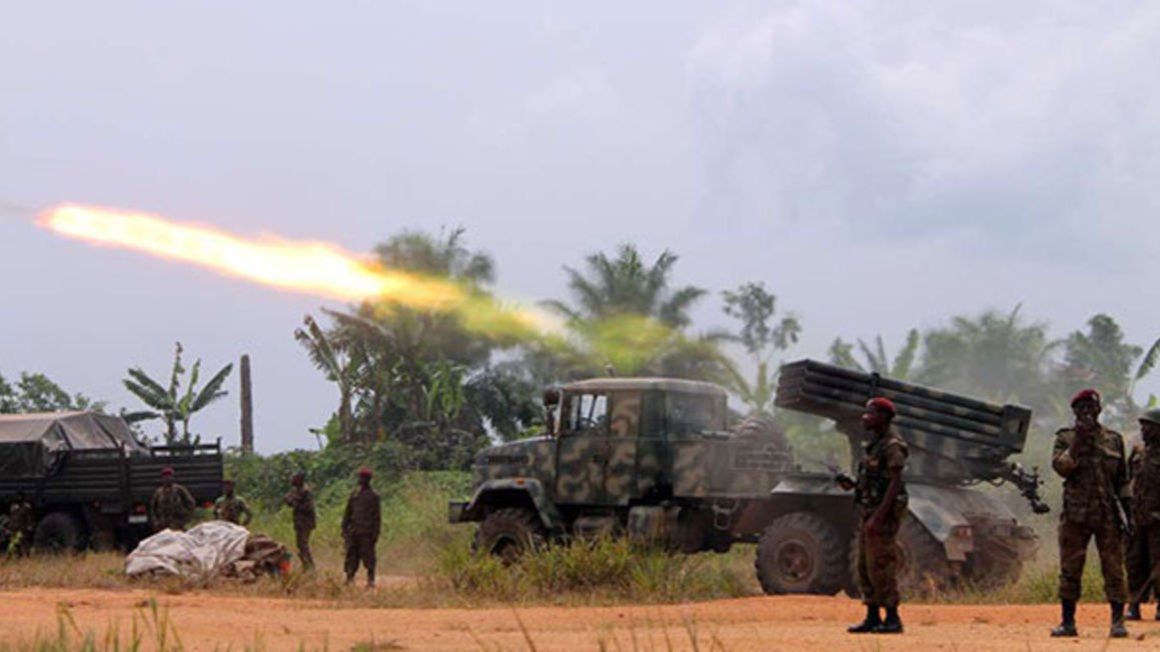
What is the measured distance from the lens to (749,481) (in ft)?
55.5

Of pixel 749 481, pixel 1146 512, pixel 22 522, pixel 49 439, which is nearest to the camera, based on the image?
pixel 1146 512

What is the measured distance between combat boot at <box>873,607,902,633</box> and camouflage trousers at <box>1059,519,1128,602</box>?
3.61 feet

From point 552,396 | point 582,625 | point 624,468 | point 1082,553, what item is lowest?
point 582,625

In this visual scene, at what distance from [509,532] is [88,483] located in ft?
27.9

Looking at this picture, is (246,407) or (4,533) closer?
(4,533)

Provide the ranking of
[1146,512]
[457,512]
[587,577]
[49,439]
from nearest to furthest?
[1146,512]
[587,577]
[457,512]
[49,439]

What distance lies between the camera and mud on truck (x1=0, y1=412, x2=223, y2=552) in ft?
75.5

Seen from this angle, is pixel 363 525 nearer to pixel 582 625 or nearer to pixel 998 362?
pixel 582 625

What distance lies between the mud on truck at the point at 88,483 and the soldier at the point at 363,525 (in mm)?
5586

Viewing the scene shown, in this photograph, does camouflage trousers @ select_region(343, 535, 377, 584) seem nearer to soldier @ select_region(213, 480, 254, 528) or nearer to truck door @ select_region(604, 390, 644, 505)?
truck door @ select_region(604, 390, 644, 505)

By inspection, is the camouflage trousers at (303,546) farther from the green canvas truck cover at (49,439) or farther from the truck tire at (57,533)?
the truck tire at (57,533)

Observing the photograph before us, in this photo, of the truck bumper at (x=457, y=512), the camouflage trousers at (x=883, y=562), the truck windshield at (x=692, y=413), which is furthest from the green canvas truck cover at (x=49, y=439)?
the camouflage trousers at (x=883, y=562)

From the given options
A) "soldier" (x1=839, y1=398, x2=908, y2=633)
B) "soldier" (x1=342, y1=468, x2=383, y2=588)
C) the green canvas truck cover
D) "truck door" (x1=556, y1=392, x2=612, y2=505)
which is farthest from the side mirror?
the green canvas truck cover

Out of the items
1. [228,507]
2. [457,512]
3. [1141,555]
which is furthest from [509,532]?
[1141,555]
